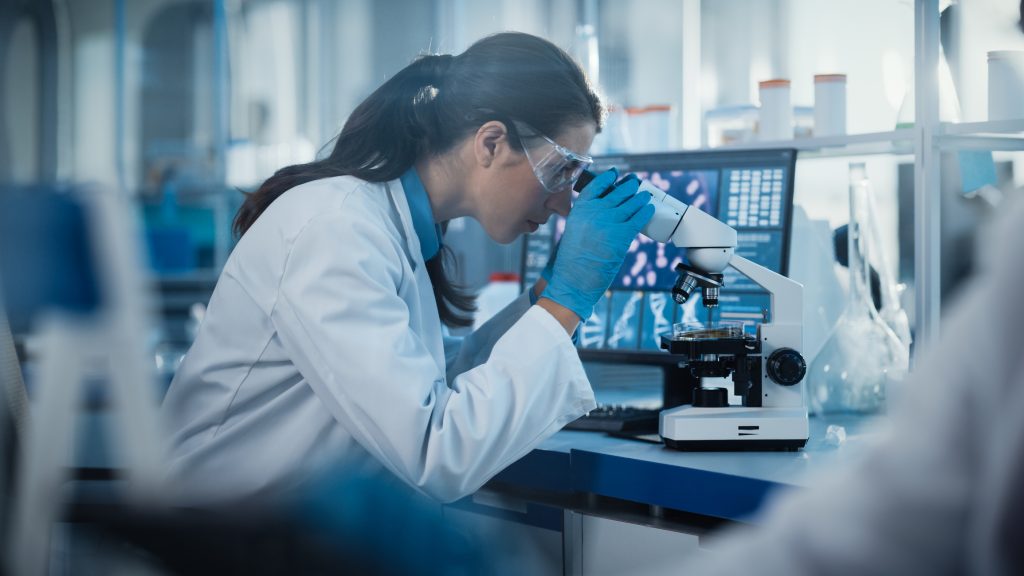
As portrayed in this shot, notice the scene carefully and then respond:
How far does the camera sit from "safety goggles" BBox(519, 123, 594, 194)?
66.9 inches

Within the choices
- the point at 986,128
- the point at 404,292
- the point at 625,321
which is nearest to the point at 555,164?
the point at 404,292

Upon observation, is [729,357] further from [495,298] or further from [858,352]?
[495,298]

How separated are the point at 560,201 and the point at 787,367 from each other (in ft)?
1.67

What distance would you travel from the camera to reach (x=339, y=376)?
4.60 feet

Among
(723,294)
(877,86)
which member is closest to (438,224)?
(723,294)

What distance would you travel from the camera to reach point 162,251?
637 centimetres

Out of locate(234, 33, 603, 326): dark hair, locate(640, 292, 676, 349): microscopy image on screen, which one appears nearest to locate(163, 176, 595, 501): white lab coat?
locate(234, 33, 603, 326): dark hair

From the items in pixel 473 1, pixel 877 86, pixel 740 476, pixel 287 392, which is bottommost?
pixel 740 476

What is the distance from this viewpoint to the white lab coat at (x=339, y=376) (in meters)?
1.40

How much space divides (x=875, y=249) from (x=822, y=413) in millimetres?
356

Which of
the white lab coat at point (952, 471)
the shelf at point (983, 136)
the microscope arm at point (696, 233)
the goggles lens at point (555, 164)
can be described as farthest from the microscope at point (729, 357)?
the white lab coat at point (952, 471)

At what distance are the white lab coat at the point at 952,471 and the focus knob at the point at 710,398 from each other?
119cm

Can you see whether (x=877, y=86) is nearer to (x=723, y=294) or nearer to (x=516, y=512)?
(x=723, y=294)

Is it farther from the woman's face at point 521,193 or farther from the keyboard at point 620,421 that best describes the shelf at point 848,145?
the keyboard at point 620,421
